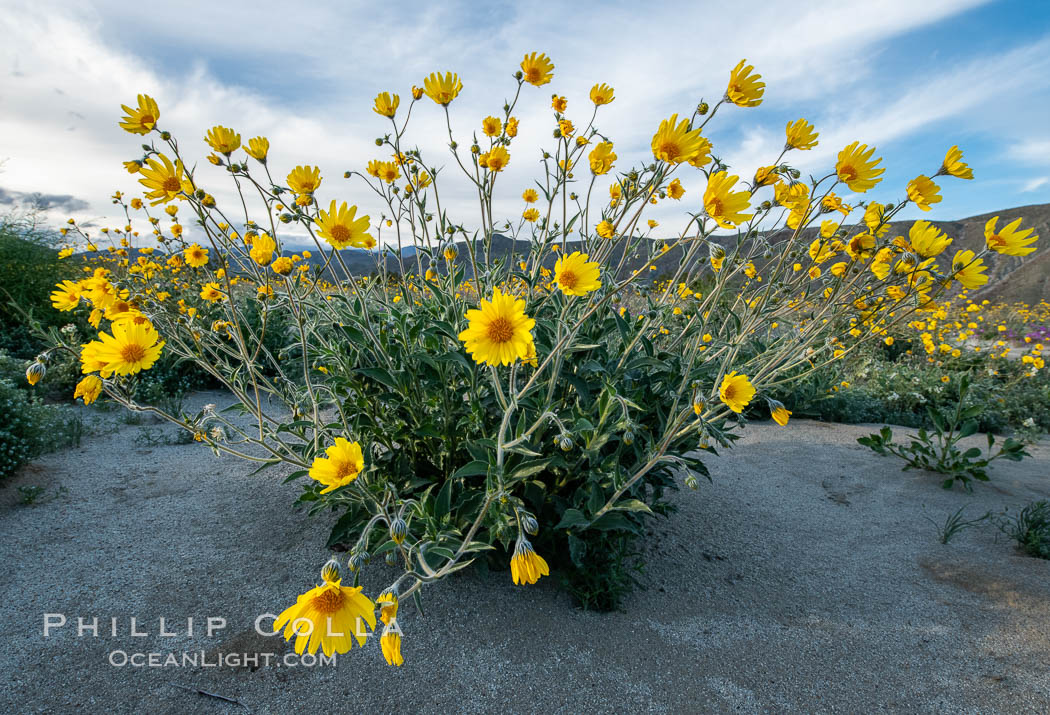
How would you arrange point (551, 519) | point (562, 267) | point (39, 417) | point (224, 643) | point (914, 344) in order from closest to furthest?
A: 1. point (562, 267)
2. point (224, 643)
3. point (551, 519)
4. point (39, 417)
5. point (914, 344)

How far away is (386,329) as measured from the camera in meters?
1.96

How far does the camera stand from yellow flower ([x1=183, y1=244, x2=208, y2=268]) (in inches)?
79.1

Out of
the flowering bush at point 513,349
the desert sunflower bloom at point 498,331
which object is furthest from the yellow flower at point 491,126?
the desert sunflower bloom at point 498,331

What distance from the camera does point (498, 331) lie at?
126 cm

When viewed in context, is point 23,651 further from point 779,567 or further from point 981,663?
point 981,663

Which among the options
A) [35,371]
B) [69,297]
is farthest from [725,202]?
[69,297]

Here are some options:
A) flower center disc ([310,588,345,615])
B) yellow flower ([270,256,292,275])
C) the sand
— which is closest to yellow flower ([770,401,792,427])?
the sand

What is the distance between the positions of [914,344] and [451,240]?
6793 mm

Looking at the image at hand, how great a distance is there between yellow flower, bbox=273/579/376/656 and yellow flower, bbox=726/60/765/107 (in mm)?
1671

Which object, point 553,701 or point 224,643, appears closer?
point 553,701

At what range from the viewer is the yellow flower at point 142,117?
1.54 metres

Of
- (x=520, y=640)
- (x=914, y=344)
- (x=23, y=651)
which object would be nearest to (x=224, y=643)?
(x=23, y=651)

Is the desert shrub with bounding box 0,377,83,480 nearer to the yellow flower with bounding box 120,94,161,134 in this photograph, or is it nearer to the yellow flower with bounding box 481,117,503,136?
the yellow flower with bounding box 120,94,161,134

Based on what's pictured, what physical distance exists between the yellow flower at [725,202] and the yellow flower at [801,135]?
35 cm
